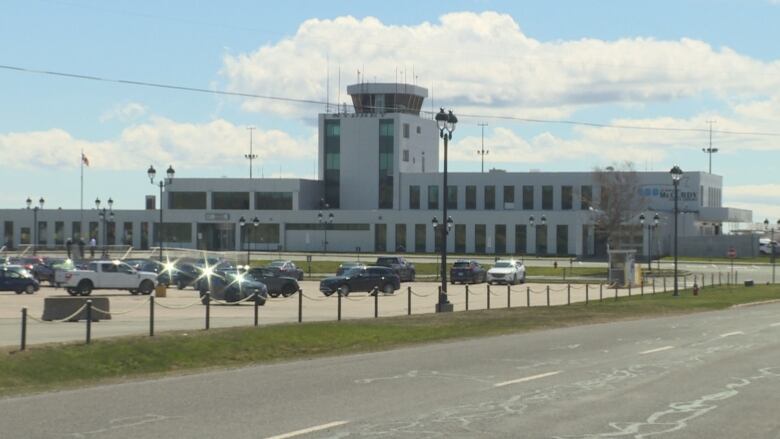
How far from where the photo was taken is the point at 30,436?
12539 mm

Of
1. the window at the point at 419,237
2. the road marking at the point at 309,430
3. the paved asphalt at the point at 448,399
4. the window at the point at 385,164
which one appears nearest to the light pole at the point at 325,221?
the window at the point at 385,164

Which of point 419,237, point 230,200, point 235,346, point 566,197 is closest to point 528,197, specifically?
point 566,197

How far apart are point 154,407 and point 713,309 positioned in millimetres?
33145

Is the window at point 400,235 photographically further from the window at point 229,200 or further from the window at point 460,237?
the window at point 229,200

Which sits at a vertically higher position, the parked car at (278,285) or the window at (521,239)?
the window at (521,239)

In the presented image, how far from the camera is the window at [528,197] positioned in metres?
127

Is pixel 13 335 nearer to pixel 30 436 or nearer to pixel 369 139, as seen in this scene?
pixel 30 436

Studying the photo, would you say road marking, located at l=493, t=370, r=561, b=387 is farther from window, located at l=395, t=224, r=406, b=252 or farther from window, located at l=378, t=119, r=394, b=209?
window, located at l=378, t=119, r=394, b=209

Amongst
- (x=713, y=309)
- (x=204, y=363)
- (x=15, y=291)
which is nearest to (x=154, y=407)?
(x=204, y=363)

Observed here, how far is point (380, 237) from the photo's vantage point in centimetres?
12394

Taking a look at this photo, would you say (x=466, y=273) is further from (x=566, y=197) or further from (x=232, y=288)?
(x=566, y=197)

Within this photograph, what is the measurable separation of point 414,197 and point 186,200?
1120 inches

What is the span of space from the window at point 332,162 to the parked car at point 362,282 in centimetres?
7682

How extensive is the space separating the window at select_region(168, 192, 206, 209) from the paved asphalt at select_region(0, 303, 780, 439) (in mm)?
111881
